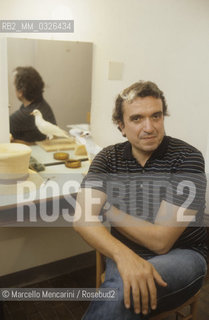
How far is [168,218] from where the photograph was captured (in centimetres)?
135

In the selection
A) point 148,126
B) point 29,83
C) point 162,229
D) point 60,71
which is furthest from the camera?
point 60,71

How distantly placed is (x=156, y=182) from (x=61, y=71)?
132cm

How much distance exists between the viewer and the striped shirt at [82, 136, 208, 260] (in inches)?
55.6

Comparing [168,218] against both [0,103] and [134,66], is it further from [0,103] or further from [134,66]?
[134,66]

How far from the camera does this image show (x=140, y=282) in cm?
121

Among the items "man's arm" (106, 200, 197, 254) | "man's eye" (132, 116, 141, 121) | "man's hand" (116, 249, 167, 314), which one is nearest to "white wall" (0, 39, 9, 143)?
"man's eye" (132, 116, 141, 121)

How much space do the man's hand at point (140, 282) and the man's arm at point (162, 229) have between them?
0.12m

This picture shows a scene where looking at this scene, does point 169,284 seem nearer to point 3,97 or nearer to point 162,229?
point 162,229

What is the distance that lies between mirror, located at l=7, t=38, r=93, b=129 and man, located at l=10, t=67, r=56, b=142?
4 cm

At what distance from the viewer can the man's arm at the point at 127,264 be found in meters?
1.20

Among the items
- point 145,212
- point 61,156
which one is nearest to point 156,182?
point 145,212

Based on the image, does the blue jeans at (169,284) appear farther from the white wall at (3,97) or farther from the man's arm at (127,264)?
the white wall at (3,97)

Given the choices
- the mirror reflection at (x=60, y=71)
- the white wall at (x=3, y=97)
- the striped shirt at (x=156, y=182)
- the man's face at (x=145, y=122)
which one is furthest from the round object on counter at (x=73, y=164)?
the man's face at (x=145, y=122)

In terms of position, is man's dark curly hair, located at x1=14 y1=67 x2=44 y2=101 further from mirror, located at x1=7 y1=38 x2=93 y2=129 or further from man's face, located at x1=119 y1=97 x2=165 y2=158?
man's face, located at x1=119 y1=97 x2=165 y2=158
